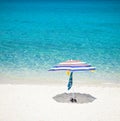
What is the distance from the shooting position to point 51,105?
508 inches

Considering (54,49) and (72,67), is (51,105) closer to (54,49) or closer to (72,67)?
(72,67)

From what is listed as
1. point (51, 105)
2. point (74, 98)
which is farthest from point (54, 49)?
point (51, 105)

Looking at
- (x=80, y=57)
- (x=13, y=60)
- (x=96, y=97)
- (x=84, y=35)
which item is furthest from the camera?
(x=84, y=35)

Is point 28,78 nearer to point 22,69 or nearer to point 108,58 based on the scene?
point 22,69

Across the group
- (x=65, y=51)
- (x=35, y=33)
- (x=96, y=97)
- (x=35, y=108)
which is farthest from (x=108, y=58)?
(x=35, y=33)

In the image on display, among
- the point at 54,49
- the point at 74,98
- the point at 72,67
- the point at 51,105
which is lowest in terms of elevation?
the point at 51,105

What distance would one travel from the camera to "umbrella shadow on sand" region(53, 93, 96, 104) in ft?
43.7

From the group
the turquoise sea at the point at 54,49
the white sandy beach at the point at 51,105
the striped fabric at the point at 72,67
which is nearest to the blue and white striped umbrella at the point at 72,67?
the striped fabric at the point at 72,67

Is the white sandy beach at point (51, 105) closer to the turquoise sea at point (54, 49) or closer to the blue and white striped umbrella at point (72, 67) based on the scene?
the blue and white striped umbrella at point (72, 67)

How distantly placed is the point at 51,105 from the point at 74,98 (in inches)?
40.1

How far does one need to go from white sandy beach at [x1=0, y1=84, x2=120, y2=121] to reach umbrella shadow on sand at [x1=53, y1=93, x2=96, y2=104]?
0.23m

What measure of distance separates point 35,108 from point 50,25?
3114 centimetres

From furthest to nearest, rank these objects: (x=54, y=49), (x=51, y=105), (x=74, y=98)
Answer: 1. (x=54, y=49)
2. (x=74, y=98)
3. (x=51, y=105)

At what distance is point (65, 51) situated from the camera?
1034 inches
